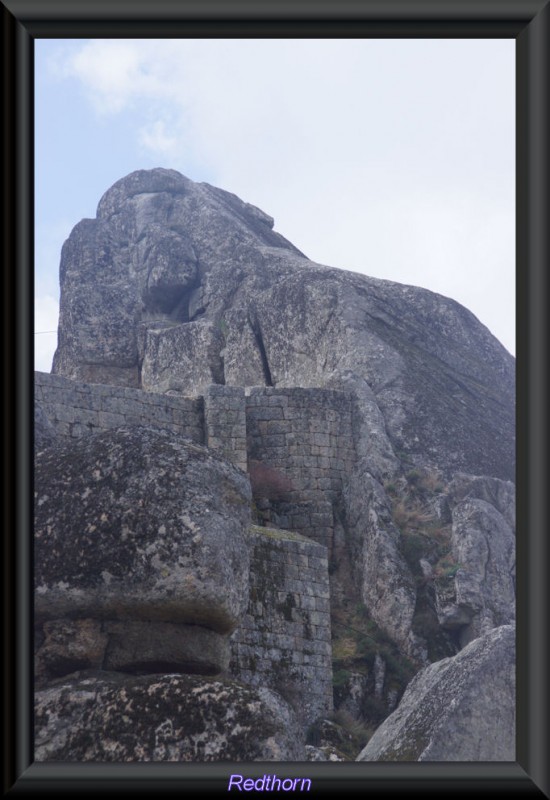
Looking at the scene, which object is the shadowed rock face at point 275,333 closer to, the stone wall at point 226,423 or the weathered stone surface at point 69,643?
the stone wall at point 226,423

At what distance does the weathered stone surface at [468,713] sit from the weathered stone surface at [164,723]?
4.97ft

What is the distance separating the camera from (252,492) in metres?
18.5

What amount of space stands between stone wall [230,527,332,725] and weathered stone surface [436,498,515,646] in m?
3.00

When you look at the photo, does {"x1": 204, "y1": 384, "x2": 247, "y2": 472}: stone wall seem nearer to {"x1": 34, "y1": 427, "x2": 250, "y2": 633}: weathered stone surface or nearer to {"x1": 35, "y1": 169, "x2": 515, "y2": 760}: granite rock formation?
{"x1": 35, "y1": 169, "x2": 515, "y2": 760}: granite rock formation

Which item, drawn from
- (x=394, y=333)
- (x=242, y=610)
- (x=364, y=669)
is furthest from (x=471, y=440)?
(x=242, y=610)

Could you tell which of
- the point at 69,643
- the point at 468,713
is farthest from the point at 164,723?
the point at 468,713

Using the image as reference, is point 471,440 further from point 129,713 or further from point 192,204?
point 129,713

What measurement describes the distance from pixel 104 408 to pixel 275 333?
22.0ft

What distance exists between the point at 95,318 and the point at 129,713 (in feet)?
82.4

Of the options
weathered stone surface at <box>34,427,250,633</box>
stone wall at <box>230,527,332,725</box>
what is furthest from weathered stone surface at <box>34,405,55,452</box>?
stone wall at <box>230,527,332,725</box>

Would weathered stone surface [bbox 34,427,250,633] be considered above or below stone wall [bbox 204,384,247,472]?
below

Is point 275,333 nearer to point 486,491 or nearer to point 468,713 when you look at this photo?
point 486,491

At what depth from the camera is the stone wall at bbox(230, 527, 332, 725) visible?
1511 cm

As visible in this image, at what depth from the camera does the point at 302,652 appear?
15727mm
